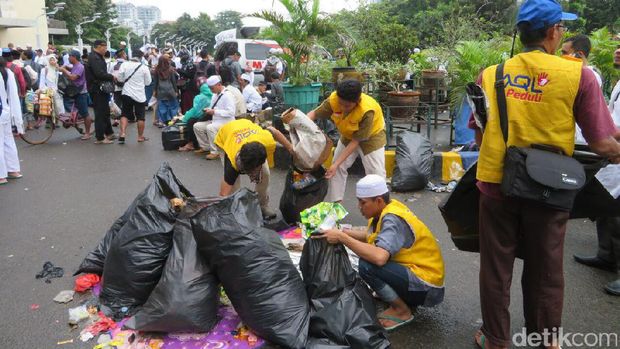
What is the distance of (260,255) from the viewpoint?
2918 millimetres

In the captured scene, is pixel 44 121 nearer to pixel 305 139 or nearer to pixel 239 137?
pixel 239 137

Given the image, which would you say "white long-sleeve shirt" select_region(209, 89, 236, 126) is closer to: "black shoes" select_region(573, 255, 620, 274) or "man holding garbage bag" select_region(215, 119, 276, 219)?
"man holding garbage bag" select_region(215, 119, 276, 219)

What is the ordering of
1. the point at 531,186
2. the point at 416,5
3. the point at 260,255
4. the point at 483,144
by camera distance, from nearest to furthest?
the point at 531,186 < the point at 483,144 < the point at 260,255 < the point at 416,5

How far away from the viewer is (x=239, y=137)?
426cm

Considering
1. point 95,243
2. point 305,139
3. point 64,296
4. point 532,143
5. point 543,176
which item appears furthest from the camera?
point 95,243

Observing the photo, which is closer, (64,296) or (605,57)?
(64,296)

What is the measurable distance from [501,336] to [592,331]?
0.85 m

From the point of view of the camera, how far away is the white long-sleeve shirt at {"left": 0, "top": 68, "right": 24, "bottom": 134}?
6435mm

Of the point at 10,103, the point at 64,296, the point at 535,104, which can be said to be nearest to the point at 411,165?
the point at 535,104

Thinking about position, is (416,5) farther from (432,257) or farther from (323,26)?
(432,257)

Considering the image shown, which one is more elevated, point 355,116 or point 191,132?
point 355,116

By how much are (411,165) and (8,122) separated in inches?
206

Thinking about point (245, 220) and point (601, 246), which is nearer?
point (245, 220)

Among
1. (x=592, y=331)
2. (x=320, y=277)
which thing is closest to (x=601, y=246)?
(x=592, y=331)
